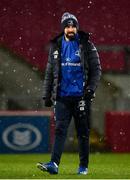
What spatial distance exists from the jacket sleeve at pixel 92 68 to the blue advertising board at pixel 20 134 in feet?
21.5

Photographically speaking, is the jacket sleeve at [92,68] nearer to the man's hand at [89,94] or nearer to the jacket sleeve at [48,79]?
the man's hand at [89,94]

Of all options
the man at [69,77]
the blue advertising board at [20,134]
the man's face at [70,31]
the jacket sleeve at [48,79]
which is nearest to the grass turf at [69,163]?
the blue advertising board at [20,134]

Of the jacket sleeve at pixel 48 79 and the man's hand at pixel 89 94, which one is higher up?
the jacket sleeve at pixel 48 79

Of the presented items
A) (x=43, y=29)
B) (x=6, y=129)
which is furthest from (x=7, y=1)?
(x=6, y=129)

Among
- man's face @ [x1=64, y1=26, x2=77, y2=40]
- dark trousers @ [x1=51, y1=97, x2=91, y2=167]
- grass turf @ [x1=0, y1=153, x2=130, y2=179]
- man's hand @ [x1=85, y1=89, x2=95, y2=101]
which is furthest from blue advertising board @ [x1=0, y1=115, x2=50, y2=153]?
man's face @ [x1=64, y1=26, x2=77, y2=40]

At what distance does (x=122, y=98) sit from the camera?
19719 mm

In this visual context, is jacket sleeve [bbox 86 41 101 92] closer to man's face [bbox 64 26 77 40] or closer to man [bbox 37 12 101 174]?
man [bbox 37 12 101 174]

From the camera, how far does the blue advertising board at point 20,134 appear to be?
48.3 ft

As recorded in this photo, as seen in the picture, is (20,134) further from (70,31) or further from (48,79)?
(70,31)

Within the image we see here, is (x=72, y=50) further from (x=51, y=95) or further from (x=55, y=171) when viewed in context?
(x=55, y=171)

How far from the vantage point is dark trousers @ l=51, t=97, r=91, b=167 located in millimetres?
8242

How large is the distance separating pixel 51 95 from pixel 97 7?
18143 millimetres

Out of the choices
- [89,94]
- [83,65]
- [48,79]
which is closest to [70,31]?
[83,65]

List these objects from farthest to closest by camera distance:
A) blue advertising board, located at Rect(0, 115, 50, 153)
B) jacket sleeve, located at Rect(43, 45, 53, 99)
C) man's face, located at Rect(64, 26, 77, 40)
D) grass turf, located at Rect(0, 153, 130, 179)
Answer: blue advertising board, located at Rect(0, 115, 50, 153) → grass turf, located at Rect(0, 153, 130, 179) → jacket sleeve, located at Rect(43, 45, 53, 99) → man's face, located at Rect(64, 26, 77, 40)
